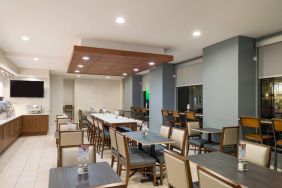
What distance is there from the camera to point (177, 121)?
6.98 meters

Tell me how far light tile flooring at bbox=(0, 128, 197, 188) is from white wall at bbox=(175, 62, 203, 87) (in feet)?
12.3

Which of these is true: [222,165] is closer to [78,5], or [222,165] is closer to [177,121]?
[78,5]

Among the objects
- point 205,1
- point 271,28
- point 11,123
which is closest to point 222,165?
point 205,1

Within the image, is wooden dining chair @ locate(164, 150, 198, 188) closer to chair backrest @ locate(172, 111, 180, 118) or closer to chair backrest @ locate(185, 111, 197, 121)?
chair backrest @ locate(185, 111, 197, 121)

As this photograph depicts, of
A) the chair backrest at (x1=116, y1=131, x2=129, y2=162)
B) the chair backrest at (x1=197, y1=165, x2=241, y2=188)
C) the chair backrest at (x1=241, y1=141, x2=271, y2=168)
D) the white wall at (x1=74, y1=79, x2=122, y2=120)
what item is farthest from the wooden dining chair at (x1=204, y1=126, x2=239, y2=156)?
the white wall at (x1=74, y1=79, x2=122, y2=120)

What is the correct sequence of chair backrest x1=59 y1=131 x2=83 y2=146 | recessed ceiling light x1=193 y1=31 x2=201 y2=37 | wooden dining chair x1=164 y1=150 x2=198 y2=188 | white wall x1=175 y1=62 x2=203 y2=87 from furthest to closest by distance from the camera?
white wall x1=175 y1=62 x2=203 y2=87
recessed ceiling light x1=193 y1=31 x2=201 y2=37
chair backrest x1=59 y1=131 x2=83 y2=146
wooden dining chair x1=164 y1=150 x2=198 y2=188

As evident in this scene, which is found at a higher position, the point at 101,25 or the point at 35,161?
the point at 101,25

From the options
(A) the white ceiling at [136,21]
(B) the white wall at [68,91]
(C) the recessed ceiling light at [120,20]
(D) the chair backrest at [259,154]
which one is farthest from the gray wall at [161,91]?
(B) the white wall at [68,91]

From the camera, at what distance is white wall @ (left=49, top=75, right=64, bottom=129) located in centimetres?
1120

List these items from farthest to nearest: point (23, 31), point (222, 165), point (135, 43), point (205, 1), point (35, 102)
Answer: point (35, 102), point (135, 43), point (23, 31), point (205, 1), point (222, 165)

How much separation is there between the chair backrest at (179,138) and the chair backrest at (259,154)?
44.8 inches

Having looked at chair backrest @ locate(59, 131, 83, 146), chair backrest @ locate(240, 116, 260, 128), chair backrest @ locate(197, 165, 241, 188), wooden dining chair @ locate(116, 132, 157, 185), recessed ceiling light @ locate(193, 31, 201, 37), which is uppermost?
recessed ceiling light @ locate(193, 31, 201, 37)

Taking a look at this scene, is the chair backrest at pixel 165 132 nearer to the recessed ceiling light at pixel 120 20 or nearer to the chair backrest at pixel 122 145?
the chair backrest at pixel 122 145

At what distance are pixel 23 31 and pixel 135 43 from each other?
2.61m
